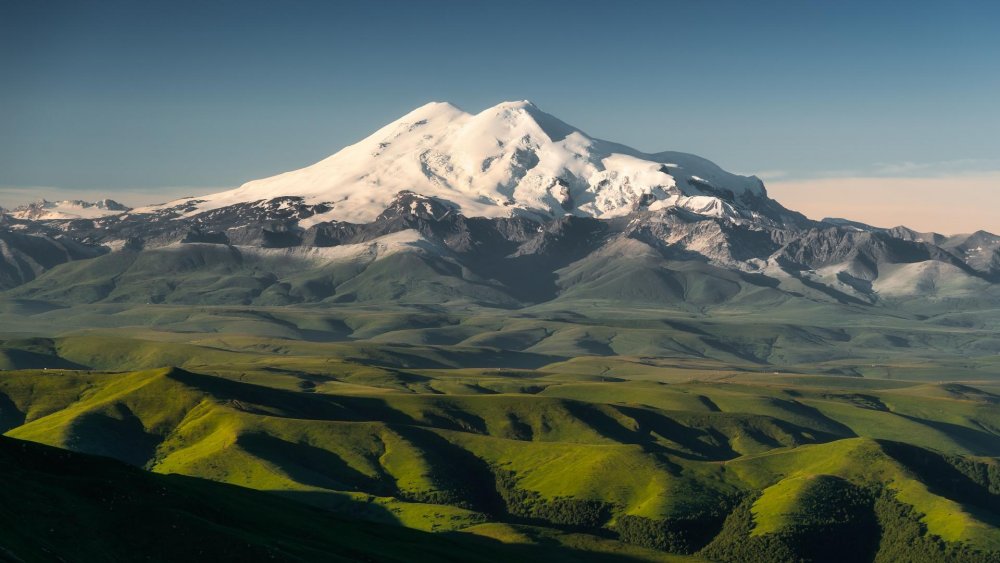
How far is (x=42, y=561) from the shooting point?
413 feet

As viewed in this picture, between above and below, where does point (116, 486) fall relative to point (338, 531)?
above

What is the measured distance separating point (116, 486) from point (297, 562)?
26.0 metres

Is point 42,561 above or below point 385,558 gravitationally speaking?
above

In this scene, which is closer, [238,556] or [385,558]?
[238,556]

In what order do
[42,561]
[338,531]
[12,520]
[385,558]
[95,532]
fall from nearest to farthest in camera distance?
[42,561]
[12,520]
[95,532]
[385,558]
[338,531]

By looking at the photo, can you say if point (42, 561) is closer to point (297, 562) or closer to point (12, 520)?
point (12, 520)

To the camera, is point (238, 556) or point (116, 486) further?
point (116, 486)

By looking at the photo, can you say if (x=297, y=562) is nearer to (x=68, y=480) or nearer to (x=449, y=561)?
(x=68, y=480)

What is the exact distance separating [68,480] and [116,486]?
6030 millimetres

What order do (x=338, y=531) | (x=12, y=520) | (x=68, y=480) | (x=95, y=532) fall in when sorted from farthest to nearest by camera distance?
1. (x=338, y=531)
2. (x=68, y=480)
3. (x=95, y=532)
4. (x=12, y=520)

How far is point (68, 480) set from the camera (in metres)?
158

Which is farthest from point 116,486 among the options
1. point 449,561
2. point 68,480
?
point 449,561

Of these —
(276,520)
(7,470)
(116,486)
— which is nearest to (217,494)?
(276,520)

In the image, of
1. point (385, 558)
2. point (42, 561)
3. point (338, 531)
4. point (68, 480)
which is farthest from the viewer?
point (338, 531)
